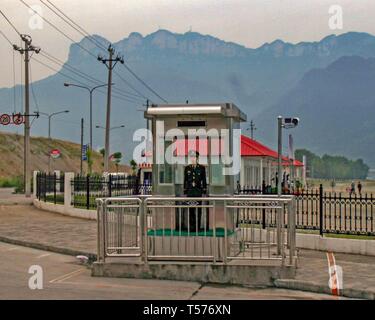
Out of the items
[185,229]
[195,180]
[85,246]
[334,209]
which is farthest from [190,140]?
[334,209]

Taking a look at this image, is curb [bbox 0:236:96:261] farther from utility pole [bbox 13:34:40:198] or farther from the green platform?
utility pole [bbox 13:34:40:198]

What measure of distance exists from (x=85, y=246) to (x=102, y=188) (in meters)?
7.80

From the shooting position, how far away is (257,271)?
36.1 ft

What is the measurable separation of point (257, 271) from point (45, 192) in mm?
18635

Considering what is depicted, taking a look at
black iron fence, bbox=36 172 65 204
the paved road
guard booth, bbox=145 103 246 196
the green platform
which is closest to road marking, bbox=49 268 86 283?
the paved road

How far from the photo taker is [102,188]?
2289 centimetres

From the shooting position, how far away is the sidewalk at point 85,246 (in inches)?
417

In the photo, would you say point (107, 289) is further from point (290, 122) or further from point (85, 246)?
point (290, 122)

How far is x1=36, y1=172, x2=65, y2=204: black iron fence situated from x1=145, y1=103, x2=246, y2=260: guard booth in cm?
1429

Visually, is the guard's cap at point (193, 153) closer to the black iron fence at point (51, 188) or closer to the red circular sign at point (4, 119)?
the black iron fence at point (51, 188)

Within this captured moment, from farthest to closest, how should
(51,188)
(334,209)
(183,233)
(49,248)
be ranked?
(51,188), (334,209), (49,248), (183,233)

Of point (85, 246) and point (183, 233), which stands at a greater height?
point (183, 233)
